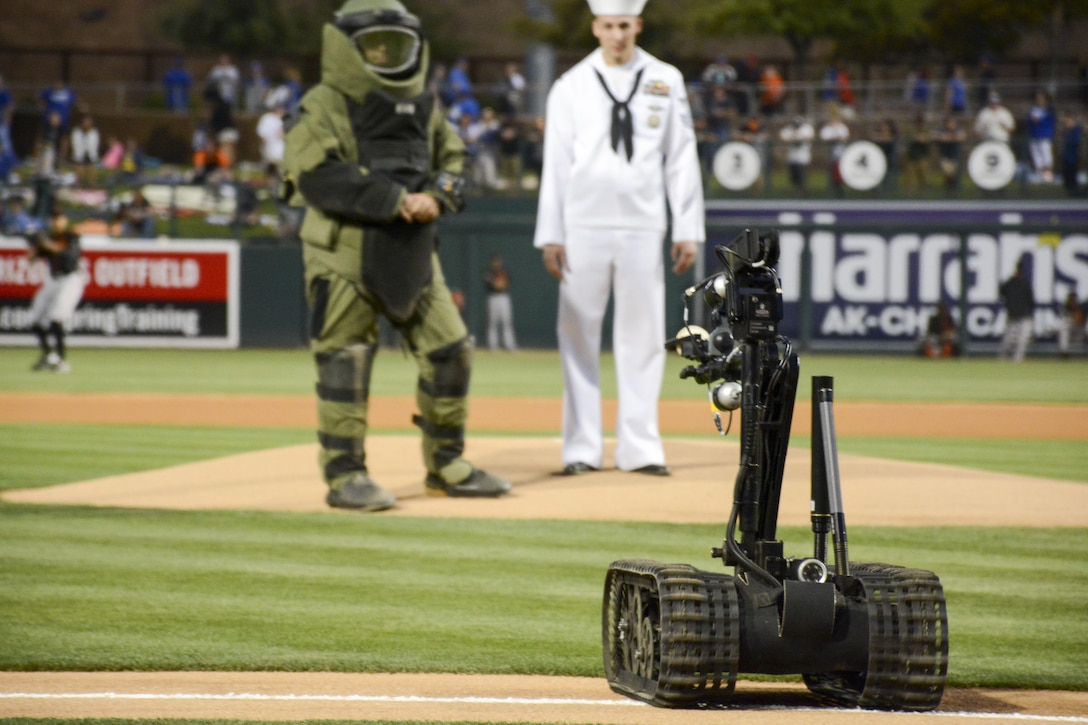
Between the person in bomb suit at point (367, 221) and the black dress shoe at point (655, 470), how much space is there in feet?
5.13

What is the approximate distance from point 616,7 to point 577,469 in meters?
2.71

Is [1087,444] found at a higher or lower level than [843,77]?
lower

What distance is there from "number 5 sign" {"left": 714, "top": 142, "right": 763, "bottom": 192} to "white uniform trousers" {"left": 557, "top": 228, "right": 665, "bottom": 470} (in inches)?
712

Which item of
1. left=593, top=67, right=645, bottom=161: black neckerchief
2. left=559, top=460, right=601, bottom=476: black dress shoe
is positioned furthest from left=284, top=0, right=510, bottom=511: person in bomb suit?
left=559, top=460, right=601, bottom=476: black dress shoe

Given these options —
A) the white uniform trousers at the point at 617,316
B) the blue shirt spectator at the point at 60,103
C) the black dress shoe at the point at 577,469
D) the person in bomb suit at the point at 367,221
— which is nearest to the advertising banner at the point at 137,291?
the blue shirt spectator at the point at 60,103

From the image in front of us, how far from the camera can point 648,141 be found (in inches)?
345

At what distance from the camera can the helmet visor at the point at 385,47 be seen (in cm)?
780

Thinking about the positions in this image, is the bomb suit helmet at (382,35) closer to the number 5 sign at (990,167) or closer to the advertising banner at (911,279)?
the advertising banner at (911,279)

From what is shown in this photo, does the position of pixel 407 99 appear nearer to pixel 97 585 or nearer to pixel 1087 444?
pixel 97 585

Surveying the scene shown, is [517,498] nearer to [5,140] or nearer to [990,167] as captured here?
[990,167]

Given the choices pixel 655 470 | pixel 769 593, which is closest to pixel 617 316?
pixel 655 470

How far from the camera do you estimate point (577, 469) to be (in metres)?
9.23

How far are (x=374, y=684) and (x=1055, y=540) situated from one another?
4137mm

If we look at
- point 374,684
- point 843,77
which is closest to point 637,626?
point 374,684
